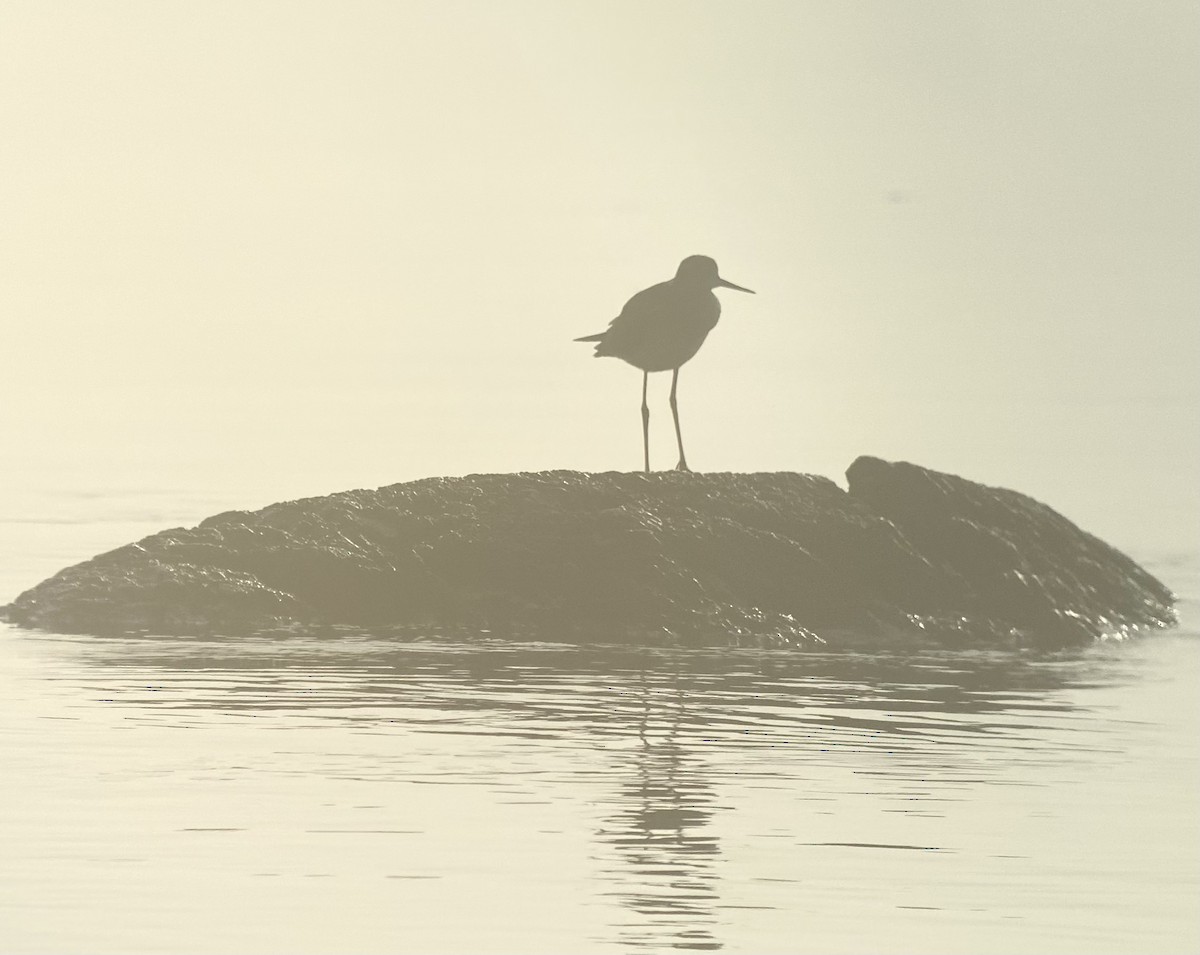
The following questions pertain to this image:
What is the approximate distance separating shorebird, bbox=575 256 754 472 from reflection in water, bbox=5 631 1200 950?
3852 millimetres

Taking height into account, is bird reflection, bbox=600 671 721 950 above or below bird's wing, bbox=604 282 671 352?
below

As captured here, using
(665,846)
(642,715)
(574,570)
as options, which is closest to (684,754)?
(642,715)

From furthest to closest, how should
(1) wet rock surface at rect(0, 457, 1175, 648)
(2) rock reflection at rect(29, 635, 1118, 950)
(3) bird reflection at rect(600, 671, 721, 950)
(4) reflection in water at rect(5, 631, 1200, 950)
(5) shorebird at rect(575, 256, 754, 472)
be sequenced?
(5) shorebird at rect(575, 256, 754, 472), (1) wet rock surface at rect(0, 457, 1175, 648), (2) rock reflection at rect(29, 635, 1118, 950), (4) reflection in water at rect(5, 631, 1200, 950), (3) bird reflection at rect(600, 671, 721, 950)

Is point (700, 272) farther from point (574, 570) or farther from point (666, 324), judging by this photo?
point (574, 570)

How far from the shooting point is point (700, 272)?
18906mm

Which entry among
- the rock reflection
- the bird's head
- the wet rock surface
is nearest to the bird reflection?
the rock reflection

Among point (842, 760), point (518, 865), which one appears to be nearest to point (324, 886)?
point (518, 865)

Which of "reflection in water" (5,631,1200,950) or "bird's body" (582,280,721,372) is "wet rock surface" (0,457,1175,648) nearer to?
"reflection in water" (5,631,1200,950)

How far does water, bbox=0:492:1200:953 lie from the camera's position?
305 inches

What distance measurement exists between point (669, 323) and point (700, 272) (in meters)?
0.75

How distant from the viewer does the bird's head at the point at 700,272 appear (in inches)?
742

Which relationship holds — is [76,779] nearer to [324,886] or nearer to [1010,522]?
[324,886]

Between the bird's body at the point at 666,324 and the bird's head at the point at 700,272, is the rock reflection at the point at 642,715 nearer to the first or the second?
the bird's body at the point at 666,324

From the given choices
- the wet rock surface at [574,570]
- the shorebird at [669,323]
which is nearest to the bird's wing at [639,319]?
the shorebird at [669,323]
